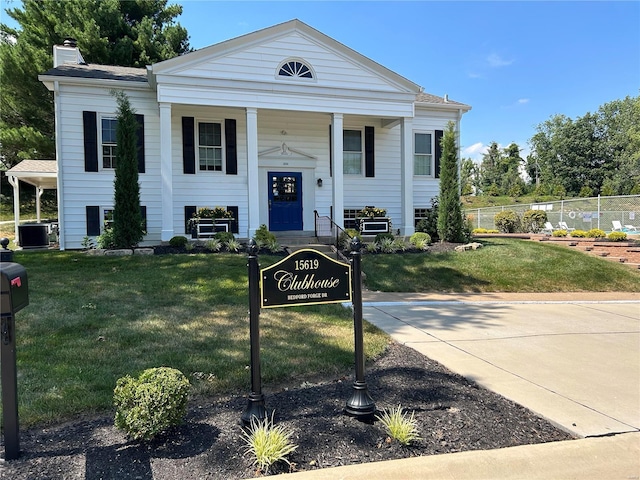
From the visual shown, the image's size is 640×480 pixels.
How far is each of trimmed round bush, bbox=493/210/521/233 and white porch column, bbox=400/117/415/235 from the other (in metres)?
6.65

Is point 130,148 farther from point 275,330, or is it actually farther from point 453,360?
point 453,360

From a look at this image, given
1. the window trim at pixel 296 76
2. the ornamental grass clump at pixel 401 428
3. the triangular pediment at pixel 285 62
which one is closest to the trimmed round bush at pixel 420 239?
the triangular pediment at pixel 285 62

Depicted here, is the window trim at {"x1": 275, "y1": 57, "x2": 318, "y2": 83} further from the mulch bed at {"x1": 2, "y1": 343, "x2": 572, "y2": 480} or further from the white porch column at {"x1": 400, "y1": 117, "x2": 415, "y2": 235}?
the mulch bed at {"x1": 2, "y1": 343, "x2": 572, "y2": 480}

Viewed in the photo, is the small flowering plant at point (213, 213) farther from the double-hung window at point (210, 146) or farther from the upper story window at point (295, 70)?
the upper story window at point (295, 70)

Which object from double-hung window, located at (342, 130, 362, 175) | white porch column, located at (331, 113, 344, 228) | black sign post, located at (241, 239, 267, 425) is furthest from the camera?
double-hung window, located at (342, 130, 362, 175)

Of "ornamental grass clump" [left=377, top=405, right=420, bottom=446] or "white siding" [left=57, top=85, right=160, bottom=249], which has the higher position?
"white siding" [left=57, top=85, right=160, bottom=249]

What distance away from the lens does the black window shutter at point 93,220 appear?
1362 cm

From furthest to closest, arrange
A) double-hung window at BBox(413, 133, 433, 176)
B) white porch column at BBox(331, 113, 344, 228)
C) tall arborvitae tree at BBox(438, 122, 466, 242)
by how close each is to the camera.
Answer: double-hung window at BBox(413, 133, 433, 176), white porch column at BBox(331, 113, 344, 228), tall arborvitae tree at BBox(438, 122, 466, 242)

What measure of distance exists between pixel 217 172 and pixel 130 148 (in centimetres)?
333

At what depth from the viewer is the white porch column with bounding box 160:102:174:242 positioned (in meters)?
12.8

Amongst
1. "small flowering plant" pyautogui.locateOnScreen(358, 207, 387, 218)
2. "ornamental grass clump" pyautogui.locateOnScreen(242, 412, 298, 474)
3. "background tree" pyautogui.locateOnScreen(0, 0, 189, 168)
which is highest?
"background tree" pyautogui.locateOnScreen(0, 0, 189, 168)

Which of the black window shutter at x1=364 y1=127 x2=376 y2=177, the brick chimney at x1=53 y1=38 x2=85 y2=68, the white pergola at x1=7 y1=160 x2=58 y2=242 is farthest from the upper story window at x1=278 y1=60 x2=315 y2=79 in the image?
the white pergola at x1=7 y1=160 x2=58 y2=242

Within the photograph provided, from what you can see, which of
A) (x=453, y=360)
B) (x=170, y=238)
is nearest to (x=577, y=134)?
(x=170, y=238)

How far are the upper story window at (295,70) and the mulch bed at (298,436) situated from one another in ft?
38.9
